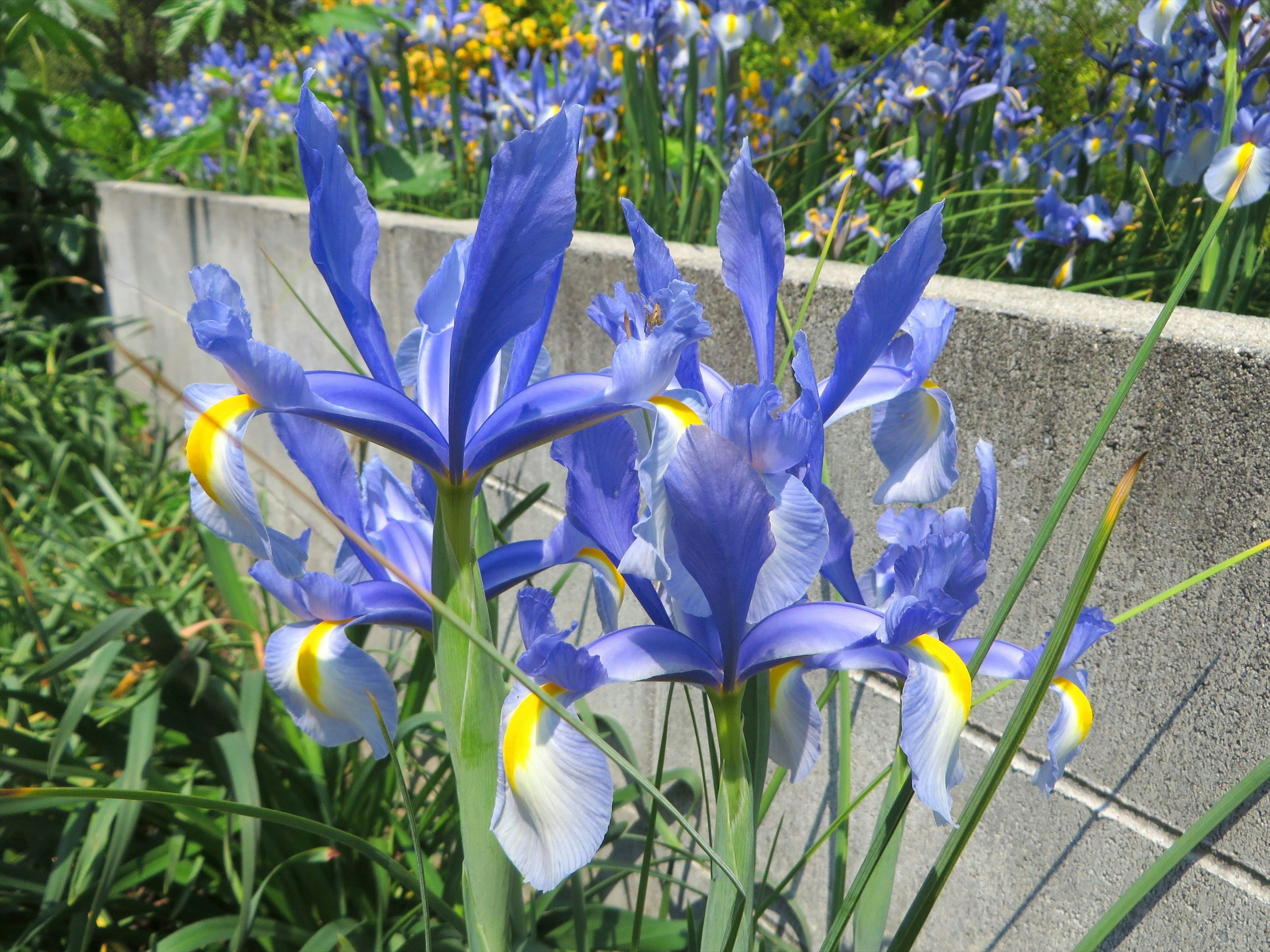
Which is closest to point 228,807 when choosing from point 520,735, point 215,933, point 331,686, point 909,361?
point 331,686

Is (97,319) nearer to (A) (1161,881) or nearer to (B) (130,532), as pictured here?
(B) (130,532)

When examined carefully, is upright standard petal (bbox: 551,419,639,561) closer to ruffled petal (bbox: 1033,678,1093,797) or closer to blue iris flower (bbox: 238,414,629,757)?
blue iris flower (bbox: 238,414,629,757)

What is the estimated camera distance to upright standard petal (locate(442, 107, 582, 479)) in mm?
539

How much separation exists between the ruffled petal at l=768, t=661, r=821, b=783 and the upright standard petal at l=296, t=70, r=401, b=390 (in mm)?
352

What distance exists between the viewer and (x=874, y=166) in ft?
7.28

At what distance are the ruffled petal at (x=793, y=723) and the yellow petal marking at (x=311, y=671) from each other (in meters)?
0.33

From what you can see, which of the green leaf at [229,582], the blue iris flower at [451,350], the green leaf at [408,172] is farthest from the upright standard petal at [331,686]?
the green leaf at [408,172]

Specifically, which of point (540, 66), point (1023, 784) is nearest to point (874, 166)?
point (540, 66)

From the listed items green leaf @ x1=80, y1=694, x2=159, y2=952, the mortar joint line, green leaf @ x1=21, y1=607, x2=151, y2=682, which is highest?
the mortar joint line

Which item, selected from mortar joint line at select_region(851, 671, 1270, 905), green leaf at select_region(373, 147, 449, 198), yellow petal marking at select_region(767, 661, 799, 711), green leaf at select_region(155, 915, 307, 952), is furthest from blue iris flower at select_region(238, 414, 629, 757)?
green leaf at select_region(373, 147, 449, 198)

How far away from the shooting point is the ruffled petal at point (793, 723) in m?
0.67

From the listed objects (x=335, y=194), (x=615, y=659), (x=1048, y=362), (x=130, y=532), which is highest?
(x=335, y=194)

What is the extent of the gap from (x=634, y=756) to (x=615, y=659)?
100 cm

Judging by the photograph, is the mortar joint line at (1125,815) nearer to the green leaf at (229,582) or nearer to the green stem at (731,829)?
the green stem at (731,829)
